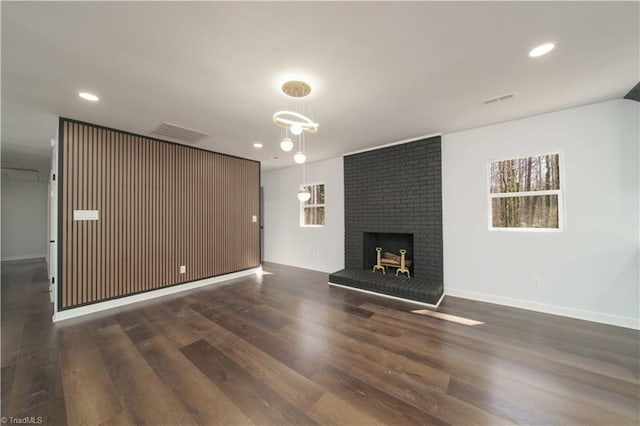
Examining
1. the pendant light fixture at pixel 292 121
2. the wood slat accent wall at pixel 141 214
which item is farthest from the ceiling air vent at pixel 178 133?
the pendant light fixture at pixel 292 121

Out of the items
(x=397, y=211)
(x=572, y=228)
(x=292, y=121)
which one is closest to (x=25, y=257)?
(x=292, y=121)

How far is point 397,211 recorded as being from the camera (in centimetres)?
454

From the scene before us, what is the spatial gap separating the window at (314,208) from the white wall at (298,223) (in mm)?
144

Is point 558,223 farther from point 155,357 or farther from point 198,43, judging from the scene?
point 155,357

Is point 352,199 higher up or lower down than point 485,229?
higher up

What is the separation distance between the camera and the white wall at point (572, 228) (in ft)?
9.14

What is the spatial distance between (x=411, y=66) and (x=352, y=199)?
3.19m

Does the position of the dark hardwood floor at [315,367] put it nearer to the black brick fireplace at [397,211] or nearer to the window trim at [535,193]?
the black brick fireplace at [397,211]

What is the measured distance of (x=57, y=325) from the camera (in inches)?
115

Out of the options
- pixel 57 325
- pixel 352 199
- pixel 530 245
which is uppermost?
pixel 352 199

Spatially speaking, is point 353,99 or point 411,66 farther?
point 353,99

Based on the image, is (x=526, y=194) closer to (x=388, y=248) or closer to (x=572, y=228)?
(x=572, y=228)

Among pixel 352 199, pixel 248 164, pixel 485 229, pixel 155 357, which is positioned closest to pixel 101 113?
pixel 248 164

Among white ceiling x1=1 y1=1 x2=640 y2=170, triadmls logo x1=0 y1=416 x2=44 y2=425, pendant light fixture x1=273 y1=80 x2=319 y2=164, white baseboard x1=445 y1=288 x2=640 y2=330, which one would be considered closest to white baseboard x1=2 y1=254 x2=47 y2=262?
white ceiling x1=1 y1=1 x2=640 y2=170
